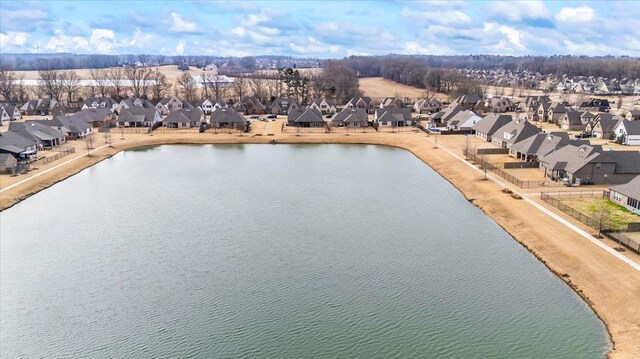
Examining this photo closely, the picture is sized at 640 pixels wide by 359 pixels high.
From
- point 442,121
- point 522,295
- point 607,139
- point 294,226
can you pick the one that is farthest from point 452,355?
point 442,121

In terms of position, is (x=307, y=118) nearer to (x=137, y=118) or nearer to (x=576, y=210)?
(x=137, y=118)

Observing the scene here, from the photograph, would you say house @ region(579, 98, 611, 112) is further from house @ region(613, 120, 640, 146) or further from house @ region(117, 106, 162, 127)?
house @ region(117, 106, 162, 127)

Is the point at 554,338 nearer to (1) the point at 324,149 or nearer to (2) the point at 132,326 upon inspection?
(2) the point at 132,326

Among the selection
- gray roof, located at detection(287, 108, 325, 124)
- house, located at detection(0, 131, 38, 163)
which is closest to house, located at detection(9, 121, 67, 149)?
house, located at detection(0, 131, 38, 163)

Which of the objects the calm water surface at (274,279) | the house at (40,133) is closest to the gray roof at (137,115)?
the house at (40,133)

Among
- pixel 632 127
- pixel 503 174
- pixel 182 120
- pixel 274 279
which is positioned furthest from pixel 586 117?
pixel 274 279

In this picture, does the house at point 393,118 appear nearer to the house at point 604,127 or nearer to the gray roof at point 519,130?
the gray roof at point 519,130
